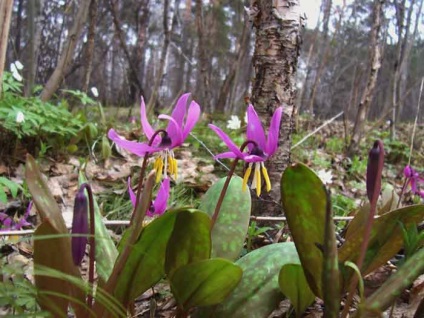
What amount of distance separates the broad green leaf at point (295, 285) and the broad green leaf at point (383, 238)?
0.10 meters

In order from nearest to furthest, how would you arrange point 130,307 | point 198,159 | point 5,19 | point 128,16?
1. point 130,307
2. point 5,19
3. point 198,159
4. point 128,16

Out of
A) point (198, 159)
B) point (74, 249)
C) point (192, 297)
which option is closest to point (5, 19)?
point (74, 249)

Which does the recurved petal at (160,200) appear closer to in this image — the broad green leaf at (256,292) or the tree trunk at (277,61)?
the broad green leaf at (256,292)

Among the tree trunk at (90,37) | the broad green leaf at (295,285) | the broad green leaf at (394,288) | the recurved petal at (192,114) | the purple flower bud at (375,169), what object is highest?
the tree trunk at (90,37)

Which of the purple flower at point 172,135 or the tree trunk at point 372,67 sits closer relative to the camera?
the purple flower at point 172,135

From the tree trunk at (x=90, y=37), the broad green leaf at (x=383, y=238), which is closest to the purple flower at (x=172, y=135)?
the broad green leaf at (x=383, y=238)

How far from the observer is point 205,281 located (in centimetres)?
102

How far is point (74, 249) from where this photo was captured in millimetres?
868

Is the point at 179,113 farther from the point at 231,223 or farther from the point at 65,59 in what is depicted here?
the point at 65,59

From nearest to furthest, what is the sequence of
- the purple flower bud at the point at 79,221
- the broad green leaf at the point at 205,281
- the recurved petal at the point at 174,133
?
the purple flower bud at the point at 79,221 < the broad green leaf at the point at 205,281 < the recurved petal at the point at 174,133

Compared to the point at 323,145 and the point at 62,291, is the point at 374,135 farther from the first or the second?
the point at 62,291

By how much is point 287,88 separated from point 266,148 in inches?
35.1

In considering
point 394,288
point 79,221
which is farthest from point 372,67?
point 79,221

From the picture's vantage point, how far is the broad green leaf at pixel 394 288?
0.88 m
